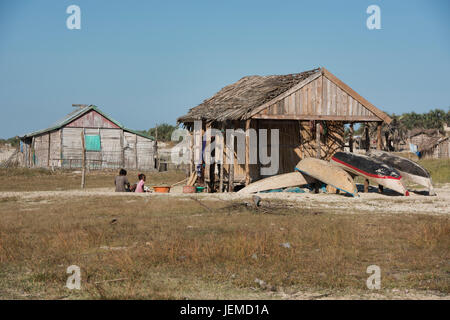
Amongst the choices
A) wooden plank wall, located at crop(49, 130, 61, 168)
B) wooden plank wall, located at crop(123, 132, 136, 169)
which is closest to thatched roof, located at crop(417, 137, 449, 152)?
wooden plank wall, located at crop(123, 132, 136, 169)

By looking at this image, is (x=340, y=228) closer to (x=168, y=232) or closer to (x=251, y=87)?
(x=168, y=232)

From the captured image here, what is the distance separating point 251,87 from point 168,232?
12.7 meters

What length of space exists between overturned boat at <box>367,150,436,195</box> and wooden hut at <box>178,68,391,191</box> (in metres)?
1.82

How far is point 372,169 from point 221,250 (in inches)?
411

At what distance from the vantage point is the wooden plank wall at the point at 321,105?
18844 mm

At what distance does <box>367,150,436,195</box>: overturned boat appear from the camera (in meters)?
17.4

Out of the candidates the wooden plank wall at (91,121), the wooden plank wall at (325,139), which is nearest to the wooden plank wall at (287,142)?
the wooden plank wall at (325,139)

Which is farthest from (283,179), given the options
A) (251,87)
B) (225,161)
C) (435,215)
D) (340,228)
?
(340,228)

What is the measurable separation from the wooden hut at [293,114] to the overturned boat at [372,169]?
3.35 ft

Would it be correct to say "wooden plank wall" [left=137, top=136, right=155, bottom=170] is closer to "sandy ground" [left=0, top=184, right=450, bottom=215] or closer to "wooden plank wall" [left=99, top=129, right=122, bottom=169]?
"wooden plank wall" [left=99, top=129, right=122, bottom=169]

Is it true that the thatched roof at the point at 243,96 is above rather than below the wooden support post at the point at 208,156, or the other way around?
above

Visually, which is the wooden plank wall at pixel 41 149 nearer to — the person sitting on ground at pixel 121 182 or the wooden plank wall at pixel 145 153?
the wooden plank wall at pixel 145 153

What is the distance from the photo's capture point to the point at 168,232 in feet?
33.5

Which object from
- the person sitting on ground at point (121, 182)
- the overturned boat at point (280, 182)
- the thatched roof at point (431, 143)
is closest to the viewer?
the person sitting on ground at point (121, 182)
